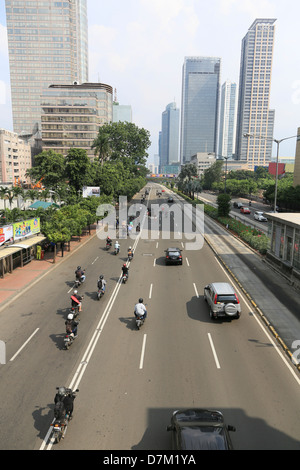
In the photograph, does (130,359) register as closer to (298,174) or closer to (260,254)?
(260,254)

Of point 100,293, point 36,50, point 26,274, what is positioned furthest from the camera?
point 36,50

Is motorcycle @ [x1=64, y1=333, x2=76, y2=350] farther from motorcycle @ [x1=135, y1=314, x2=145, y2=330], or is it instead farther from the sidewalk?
the sidewalk

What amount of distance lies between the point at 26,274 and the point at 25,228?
5.02 m

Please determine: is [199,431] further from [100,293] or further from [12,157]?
[12,157]

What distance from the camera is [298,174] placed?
245 feet

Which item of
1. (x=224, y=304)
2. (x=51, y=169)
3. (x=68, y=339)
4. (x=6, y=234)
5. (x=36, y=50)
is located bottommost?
(x=68, y=339)

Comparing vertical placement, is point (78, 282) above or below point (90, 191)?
below

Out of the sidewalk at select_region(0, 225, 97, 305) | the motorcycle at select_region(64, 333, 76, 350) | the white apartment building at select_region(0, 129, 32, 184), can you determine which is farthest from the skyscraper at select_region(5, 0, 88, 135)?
the motorcycle at select_region(64, 333, 76, 350)

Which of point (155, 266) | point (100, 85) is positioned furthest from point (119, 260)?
point (100, 85)

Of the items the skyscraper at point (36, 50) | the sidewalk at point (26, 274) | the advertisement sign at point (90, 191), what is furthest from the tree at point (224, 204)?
the skyscraper at point (36, 50)

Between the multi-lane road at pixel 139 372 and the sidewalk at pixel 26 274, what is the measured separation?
120cm

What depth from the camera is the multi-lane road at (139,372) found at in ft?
33.3

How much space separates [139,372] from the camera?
13383 mm

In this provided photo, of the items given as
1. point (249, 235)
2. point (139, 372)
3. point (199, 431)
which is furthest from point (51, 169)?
point (199, 431)
